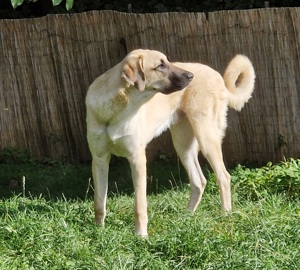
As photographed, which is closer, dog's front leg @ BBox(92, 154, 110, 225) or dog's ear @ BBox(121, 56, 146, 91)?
dog's ear @ BBox(121, 56, 146, 91)

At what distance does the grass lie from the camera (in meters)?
5.99

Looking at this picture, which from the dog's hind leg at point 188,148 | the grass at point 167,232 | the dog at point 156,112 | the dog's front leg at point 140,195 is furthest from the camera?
the dog's hind leg at point 188,148

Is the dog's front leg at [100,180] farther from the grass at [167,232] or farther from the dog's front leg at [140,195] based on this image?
the dog's front leg at [140,195]

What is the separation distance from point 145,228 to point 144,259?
3.06 feet

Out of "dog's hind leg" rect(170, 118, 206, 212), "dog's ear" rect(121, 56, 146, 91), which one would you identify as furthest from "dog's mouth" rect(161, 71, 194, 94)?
"dog's hind leg" rect(170, 118, 206, 212)

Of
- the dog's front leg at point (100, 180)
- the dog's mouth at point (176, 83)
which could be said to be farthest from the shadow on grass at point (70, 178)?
the dog's mouth at point (176, 83)

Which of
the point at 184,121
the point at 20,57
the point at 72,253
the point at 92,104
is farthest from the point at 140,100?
the point at 20,57

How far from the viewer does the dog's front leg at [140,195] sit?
6.95 metres

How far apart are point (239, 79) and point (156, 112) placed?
1.10 meters

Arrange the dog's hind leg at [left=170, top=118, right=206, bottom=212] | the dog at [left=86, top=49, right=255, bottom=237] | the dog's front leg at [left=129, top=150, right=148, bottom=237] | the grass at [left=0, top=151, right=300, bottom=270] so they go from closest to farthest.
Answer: the grass at [left=0, top=151, right=300, bottom=270] → the dog's front leg at [left=129, top=150, right=148, bottom=237] → the dog at [left=86, top=49, right=255, bottom=237] → the dog's hind leg at [left=170, top=118, right=206, bottom=212]

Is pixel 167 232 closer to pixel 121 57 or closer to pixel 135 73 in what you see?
pixel 135 73

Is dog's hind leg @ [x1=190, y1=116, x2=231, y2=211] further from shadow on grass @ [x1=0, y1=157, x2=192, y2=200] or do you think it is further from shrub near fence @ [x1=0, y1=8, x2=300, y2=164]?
shrub near fence @ [x1=0, y1=8, x2=300, y2=164]

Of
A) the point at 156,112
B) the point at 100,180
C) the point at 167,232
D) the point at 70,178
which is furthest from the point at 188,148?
the point at 167,232

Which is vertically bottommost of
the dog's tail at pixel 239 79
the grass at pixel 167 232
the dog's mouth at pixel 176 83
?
the grass at pixel 167 232
